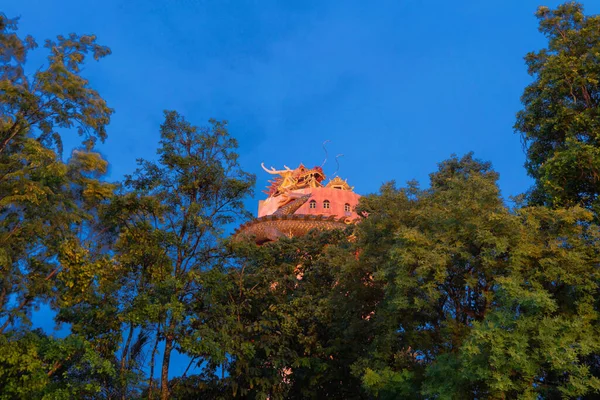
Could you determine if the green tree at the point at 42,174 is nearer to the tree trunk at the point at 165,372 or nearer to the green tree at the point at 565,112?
the tree trunk at the point at 165,372

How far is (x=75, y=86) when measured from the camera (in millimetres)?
11000

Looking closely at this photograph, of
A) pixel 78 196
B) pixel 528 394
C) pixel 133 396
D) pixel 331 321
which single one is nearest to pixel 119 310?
pixel 133 396

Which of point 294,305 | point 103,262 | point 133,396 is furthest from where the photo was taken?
point 294,305

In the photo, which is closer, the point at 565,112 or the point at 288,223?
the point at 565,112

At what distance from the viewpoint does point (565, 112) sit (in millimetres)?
12297

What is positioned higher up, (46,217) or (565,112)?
(565,112)

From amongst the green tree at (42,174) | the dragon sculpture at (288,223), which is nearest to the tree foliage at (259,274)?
the green tree at (42,174)

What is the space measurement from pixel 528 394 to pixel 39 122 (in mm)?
10724

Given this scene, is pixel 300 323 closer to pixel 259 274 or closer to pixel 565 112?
pixel 259 274

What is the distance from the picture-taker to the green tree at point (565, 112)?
37.8ft

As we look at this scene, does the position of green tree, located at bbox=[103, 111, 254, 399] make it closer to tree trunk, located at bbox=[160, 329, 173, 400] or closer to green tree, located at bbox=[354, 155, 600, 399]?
tree trunk, located at bbox=[160, 329, 173, 400]

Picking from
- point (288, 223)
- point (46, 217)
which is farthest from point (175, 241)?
→ point (288, 223)

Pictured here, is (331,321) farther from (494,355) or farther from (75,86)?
(75,86)

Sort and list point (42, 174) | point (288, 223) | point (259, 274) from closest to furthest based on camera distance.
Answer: point (42, 174), point (259, 274), point (288, 223)
